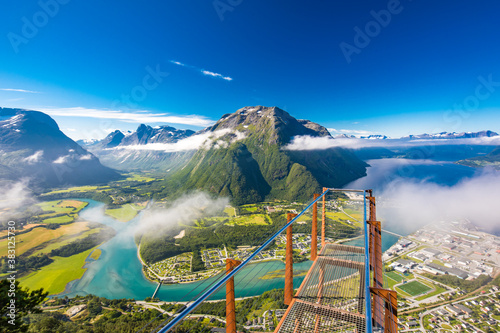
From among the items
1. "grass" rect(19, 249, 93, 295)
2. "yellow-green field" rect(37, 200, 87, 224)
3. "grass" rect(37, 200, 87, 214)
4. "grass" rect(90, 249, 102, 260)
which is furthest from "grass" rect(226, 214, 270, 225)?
"grass" rect(37, 200, 87, 214)

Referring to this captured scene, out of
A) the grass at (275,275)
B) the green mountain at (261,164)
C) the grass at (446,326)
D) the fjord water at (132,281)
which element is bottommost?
the fjord water at (132,281)

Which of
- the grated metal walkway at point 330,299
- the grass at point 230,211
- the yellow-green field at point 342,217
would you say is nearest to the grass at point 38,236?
the grass at point 230,211

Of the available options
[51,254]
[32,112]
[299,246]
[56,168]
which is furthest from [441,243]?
[32,112]

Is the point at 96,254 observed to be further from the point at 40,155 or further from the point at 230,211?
the point at 40,155

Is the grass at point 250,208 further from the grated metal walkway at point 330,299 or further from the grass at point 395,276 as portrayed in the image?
the grated metal walkway at point 330,299

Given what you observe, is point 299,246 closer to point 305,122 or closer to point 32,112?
point 305,122
